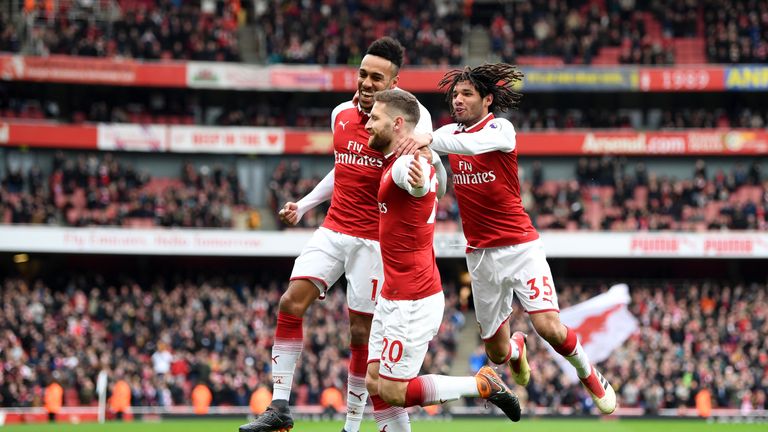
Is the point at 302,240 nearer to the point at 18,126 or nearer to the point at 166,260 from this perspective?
the point at 166,260

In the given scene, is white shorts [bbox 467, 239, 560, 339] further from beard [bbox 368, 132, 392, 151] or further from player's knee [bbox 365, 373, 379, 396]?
beard [bbox 368, 132, 392, 151]

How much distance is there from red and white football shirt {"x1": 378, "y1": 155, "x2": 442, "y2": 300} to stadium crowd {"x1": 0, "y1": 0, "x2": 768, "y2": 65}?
30635 mm

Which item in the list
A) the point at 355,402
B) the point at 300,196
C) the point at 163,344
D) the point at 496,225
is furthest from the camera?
the point at 300,196

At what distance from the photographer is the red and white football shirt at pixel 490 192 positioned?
1073 cm

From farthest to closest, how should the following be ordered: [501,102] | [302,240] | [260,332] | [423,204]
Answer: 1. [302,240]
2. [260,332]
3. [501,102]
4. [423,204]

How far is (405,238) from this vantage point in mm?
9656

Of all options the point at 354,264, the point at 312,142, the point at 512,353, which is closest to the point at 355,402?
the point at 354,264

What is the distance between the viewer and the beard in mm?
9469

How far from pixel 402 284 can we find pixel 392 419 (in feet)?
4.31

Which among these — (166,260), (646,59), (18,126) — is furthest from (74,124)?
(646,59)

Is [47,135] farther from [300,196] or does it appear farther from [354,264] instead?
[354,264]

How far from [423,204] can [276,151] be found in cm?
3114

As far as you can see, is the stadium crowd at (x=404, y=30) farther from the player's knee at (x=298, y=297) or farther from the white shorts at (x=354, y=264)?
the player's knee at (x=298, y=297)

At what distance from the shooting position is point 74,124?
4003cm
